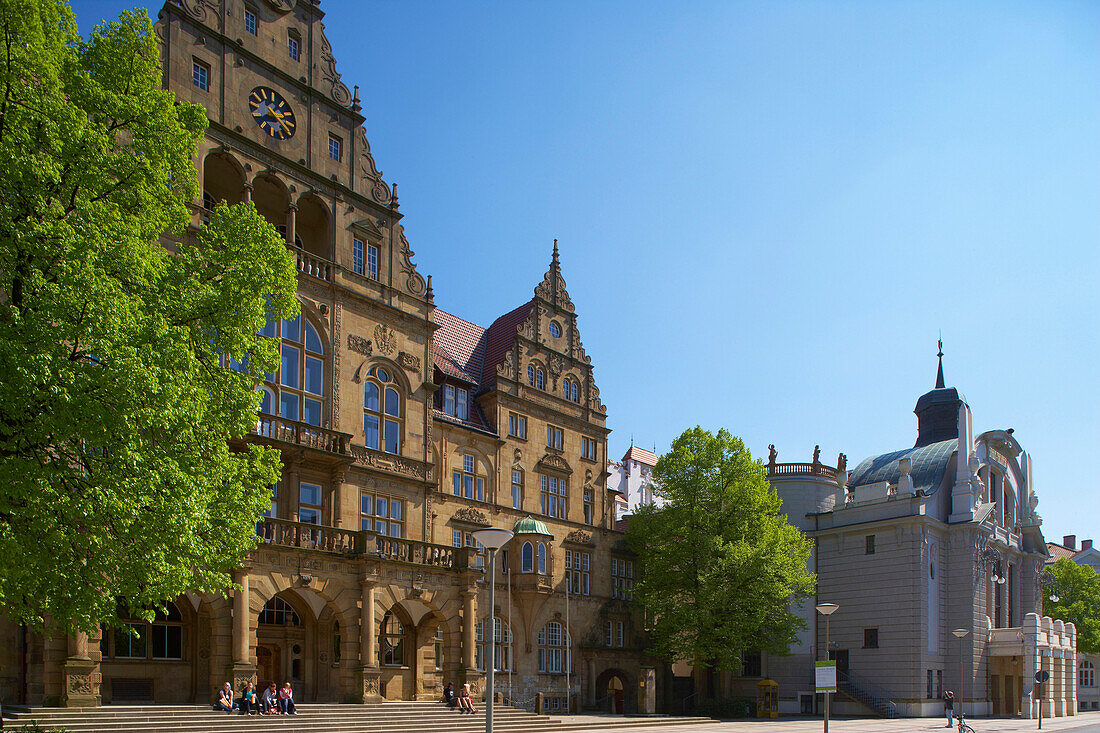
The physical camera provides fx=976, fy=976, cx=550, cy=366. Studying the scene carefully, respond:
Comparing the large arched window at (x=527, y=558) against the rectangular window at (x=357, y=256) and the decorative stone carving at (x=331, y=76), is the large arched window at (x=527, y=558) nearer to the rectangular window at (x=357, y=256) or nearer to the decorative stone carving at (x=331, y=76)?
A: the rectangular window at (x=357, y=256)

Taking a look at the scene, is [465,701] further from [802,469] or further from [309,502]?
[802,469]

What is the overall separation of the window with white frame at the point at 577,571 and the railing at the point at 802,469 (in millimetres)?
18430

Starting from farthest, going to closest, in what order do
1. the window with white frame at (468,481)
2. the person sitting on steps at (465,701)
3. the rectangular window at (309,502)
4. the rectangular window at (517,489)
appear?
the rectangular window at (517,489), the window with white frame at (468,481), the rectangular window at (309,502), the person sitting on steps at (465,701)

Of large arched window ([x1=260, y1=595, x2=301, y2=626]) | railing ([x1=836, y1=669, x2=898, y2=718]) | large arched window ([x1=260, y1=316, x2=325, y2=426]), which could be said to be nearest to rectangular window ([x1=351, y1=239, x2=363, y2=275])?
large arched window ([x1=260, y1=316, x2=325, y2=426])

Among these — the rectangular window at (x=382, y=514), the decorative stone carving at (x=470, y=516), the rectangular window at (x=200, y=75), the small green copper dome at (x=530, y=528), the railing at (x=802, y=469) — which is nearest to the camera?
the rectangular window at (x=200, y=75)

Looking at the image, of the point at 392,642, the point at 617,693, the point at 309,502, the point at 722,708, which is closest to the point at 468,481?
the point at 392,642

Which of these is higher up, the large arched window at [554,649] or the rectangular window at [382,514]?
the rectangular window at [382,514]

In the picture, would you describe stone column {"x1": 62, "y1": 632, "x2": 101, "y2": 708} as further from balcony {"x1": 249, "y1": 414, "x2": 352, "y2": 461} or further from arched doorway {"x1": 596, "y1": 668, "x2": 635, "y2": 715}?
arched doorway {"x1": 596, "y1": 668, "x2": 635, "y2": 715}

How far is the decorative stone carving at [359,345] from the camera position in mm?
37625

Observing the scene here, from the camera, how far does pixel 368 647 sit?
31547 millimetres

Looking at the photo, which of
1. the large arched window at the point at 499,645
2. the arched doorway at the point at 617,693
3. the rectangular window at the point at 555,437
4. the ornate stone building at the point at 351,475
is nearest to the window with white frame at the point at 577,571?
the ornate stone building at the point at 351,475

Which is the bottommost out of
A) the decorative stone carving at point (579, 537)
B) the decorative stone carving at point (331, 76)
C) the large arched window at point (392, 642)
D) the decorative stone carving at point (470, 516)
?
the large arched window at point (392, 642)

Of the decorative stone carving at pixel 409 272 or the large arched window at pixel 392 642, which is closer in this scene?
the large arched window at pixel 392 642

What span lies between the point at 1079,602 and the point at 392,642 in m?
59.8
